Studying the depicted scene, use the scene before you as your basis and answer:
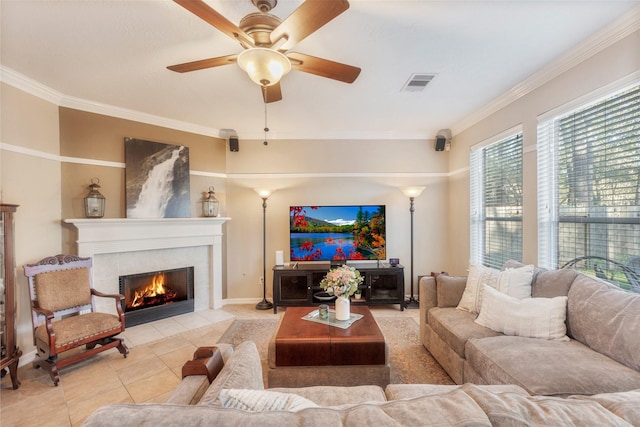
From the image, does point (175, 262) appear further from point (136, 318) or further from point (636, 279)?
point (636, 279)

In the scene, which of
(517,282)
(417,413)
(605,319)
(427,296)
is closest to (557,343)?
(605,319)

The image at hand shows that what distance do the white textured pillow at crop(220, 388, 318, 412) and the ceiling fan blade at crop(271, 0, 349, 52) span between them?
158 cm

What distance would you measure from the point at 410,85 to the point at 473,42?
70 centimetres

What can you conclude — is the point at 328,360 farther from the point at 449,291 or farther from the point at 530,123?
the point at 530,123

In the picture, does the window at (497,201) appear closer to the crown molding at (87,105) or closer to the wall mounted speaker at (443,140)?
the wall mounted speaker at (443,140)

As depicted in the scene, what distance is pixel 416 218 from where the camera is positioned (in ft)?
14.0

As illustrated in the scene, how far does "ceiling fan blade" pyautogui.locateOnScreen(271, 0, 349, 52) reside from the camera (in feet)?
4.05

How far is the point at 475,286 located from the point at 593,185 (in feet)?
4.00

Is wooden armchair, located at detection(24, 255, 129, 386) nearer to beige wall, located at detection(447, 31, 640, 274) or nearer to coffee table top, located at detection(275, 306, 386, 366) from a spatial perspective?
coffee table top, located at detection(275, 306, 386, 366)

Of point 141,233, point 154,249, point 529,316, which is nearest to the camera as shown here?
point 529,316

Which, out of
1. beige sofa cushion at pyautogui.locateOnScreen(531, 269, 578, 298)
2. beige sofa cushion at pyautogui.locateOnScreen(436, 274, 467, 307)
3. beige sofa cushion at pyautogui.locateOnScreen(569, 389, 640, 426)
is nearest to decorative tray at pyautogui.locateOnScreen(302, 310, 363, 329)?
beige sofa cushion at pyautogui.locateOnScreen(436, 274, 467, 307)

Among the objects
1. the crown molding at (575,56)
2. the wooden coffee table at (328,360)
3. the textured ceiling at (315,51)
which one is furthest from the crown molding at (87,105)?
the crown molding at (575,56)

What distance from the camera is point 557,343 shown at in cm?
176

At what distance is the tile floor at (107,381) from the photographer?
6.25ft
